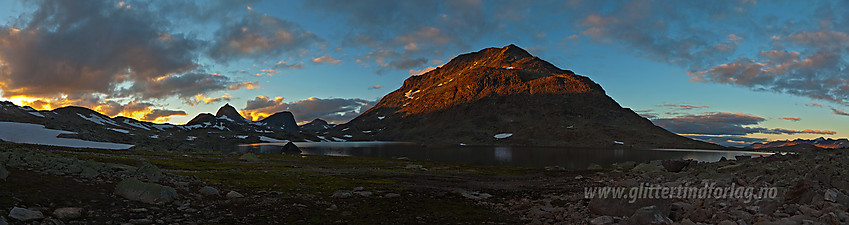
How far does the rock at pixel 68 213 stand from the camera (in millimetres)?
12570

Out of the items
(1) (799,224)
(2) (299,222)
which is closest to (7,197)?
(2) (299,222)

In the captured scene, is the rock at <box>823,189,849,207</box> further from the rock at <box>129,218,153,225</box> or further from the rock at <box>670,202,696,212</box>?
the rock at <box>129,218,153,225</box>

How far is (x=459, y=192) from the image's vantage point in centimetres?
2906

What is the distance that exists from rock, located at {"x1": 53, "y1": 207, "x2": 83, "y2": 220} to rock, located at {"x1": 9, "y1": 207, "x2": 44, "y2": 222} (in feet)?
1.61

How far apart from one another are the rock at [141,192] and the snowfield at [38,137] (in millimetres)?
99588

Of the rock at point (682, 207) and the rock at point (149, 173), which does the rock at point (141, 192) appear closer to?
the rock at point (149, 173)

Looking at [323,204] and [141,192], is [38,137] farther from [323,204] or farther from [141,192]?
[323,204]

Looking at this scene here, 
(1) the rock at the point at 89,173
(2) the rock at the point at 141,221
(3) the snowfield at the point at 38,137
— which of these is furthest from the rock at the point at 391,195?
(3) the snowfield at the point at 38,137

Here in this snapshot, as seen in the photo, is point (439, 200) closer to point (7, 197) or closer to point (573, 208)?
point (573, 208)

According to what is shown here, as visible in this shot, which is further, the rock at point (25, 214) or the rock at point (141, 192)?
the rock at point (141, 192)

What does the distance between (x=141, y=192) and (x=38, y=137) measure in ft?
415

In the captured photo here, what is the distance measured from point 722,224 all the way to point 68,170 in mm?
28449

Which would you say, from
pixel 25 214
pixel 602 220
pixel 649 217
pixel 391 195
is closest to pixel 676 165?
pixel 602 220

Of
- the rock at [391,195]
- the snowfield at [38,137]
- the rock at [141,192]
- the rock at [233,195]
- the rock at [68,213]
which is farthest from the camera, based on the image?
the snowfield at [38,137]
